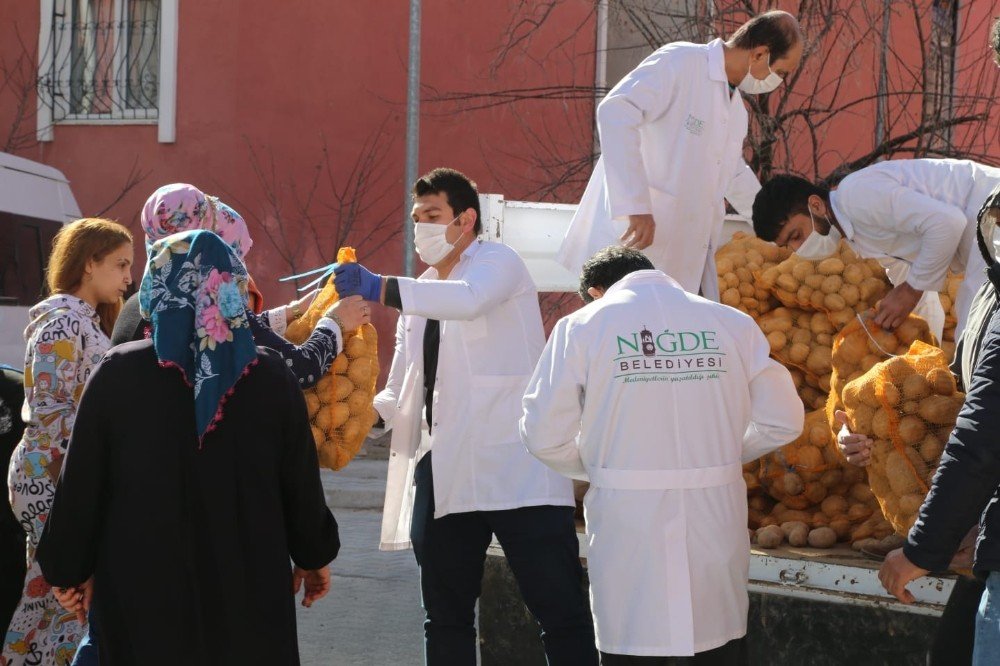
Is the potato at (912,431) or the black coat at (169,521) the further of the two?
the potato at (912,431)

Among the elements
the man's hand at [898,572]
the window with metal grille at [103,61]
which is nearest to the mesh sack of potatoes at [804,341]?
the man's hand at [898,572]

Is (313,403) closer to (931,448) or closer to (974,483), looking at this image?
(931,448)

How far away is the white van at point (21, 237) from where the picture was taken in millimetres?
10547

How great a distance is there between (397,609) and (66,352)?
3.27 metres

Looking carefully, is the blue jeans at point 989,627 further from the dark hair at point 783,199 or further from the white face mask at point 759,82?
the white face mask at point 759,82

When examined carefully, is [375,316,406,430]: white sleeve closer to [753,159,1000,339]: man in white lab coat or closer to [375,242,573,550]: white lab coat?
[375,242,573,550]: white lab coat

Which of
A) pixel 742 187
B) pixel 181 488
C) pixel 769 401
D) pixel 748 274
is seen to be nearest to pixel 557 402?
pixel 769 401

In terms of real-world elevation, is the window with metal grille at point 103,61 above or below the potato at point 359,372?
above

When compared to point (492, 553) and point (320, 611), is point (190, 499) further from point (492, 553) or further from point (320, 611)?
point (320, 611)

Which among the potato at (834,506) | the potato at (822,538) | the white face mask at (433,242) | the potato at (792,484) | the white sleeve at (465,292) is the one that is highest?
the white face mask at (433,242)

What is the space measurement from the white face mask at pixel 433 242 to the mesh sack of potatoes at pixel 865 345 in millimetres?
1440

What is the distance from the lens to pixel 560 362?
3.38m

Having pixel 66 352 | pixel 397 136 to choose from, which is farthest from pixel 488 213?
pixel 397 136

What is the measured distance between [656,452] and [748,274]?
2129 millimetres
